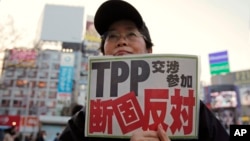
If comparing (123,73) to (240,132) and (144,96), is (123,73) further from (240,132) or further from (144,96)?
(240,132)

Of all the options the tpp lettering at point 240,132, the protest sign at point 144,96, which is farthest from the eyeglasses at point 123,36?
the tpp lettering at point 240,132

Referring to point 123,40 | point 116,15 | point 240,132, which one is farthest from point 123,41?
point 240,132

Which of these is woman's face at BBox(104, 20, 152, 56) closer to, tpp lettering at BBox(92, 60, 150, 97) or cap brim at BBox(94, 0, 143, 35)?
Answer: cap brim at BBox(94, 0, 143, 35)

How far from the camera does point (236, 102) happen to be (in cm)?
4378

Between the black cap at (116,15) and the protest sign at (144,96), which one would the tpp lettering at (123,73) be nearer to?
the protest sign at (144,96)

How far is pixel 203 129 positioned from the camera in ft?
3.57

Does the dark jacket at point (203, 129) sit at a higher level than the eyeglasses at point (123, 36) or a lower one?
lower

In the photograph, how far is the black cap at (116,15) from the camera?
124 centimetres

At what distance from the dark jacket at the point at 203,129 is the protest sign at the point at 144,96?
0.36 feet

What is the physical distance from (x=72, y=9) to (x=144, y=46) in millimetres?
53001

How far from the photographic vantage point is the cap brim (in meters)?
1.24

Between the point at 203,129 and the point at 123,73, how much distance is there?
331 mm

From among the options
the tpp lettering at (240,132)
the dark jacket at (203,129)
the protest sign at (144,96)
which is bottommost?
the tpp lettering at (240,132)

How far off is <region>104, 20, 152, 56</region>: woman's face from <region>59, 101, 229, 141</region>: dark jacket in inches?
10.3
